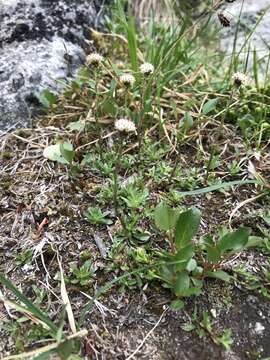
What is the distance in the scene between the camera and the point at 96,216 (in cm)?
167

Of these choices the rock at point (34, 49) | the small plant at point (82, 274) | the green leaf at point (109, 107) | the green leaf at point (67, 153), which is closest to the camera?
the small plant at point (82, 274)

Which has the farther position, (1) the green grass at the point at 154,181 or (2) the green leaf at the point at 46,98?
(2) the green leaf at the point at 46,98

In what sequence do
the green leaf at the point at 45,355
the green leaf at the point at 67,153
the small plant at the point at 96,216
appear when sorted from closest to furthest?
1. the green leaf at the point at 45,355
2. the small plant at the point at 96,216
3. the green leaf at the point at 67,153

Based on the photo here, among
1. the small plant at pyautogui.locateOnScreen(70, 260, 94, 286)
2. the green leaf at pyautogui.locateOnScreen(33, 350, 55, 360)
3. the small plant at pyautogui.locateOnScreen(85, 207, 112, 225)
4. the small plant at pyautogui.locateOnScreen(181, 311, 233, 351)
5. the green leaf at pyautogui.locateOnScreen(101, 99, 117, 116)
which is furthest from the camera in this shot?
the green leaf at pyautogui.locateOnScreen(101, 99, 117, 116)

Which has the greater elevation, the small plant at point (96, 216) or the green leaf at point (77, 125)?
the green leaf at point (77, 125)

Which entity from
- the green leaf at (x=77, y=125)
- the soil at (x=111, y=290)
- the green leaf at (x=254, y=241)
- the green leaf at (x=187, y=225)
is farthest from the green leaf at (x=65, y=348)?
the green leaf at (x=77, y=125)

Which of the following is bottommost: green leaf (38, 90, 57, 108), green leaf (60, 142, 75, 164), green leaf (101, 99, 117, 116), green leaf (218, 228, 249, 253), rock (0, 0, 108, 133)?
green leaf (218, 228, 249, 253)

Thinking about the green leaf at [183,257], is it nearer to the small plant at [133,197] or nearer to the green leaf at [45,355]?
the small plant at [133,197]

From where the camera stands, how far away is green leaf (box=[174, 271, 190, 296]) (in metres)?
1.41

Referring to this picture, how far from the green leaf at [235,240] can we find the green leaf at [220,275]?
73 mm

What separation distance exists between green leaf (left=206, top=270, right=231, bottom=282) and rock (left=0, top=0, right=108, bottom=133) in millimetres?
1179

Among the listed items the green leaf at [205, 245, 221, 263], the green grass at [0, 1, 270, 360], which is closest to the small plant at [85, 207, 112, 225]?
the green grass at [0, 1, 270, 360]

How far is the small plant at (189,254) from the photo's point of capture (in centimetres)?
141

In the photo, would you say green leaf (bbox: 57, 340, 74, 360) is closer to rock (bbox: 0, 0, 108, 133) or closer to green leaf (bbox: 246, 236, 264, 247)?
green leaf (bbox: 246, 236, 264, 247)
